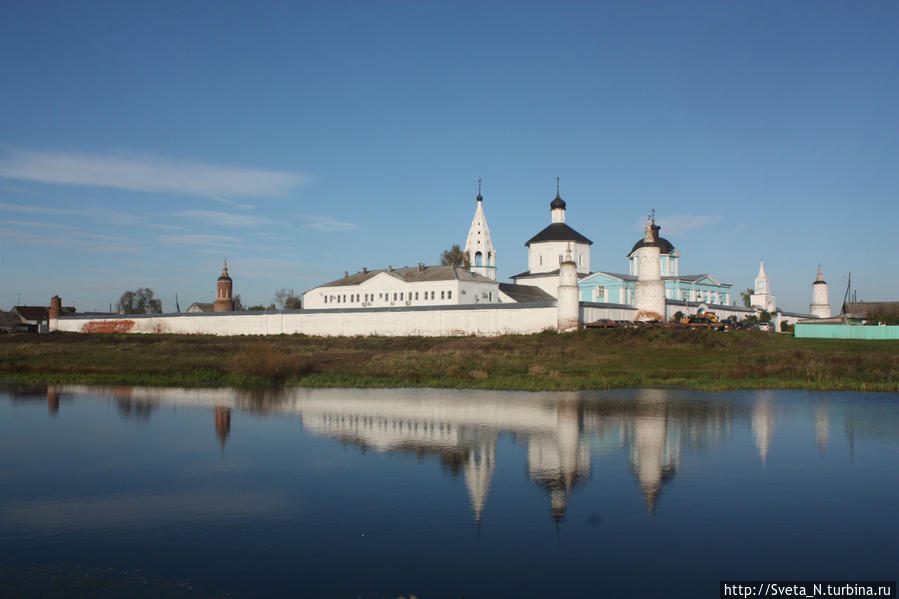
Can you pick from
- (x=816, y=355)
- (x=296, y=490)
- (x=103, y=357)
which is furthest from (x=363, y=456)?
(x=103, y=357)

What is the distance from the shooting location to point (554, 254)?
65562 mm

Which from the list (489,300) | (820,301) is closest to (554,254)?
(489,300)

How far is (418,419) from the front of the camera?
19219 mm

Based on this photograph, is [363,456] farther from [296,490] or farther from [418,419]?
[418,419]

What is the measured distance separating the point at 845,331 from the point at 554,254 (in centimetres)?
2927

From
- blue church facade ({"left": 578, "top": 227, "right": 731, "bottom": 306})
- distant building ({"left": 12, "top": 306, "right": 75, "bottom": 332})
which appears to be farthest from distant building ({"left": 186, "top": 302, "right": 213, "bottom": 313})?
blue church facade ({"left": 578, "top": 227, "right": 731, "bottom": 306})

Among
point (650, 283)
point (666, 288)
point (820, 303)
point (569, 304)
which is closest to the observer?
point (569, 304)

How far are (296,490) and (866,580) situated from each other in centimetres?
817

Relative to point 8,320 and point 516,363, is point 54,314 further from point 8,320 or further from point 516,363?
point 516,363

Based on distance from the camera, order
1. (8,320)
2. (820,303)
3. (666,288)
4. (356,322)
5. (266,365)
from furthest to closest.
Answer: (8,320) → (666,288) → (820,303) → (356,322) → (266,365)

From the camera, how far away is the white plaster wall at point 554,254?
6531 cm

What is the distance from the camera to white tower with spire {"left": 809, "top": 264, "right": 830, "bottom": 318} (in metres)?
54.2

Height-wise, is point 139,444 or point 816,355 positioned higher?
point 816,355

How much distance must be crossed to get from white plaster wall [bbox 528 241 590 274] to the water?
45.6 metres
